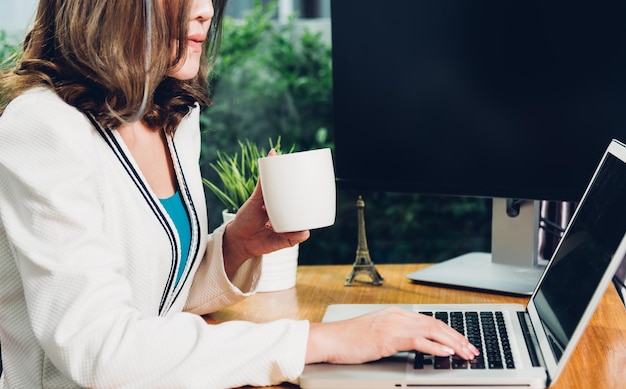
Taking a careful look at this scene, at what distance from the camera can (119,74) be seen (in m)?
1.11

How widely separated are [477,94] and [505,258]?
314 mm

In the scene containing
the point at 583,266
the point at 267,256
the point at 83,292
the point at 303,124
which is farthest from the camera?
the point at 303,124

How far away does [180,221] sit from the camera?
128cm

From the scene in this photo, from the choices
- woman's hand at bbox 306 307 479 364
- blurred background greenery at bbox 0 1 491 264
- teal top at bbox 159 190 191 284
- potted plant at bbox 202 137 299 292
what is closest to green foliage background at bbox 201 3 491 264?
blurred background greenery at bbox 0 1 491 264

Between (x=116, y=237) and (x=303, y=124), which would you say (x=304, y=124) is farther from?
(x=116, y=237)

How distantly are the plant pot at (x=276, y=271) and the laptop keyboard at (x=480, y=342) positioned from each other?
349 millimetres

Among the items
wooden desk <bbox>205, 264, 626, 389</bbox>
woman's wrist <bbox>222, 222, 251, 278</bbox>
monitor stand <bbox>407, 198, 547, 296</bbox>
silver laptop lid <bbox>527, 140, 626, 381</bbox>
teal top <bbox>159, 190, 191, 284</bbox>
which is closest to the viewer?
silver laptop lid <bbox>527, 140, 626, 381</bbox>

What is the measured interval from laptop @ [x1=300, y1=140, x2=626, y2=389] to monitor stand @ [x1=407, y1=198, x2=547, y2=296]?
0.27m

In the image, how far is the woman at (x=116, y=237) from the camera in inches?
37.4

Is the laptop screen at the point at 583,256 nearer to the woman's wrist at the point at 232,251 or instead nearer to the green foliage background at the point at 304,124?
the woman's wrist at the point at 232,251

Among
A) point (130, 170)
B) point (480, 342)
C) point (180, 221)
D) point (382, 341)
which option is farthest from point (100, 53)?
point (480, 342)

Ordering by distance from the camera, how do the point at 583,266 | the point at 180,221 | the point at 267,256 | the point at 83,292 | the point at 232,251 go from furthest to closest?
the point at 267,256 → the point at 232,251 → the point at 180,221 → the point at 583,266 → the point at 83,292

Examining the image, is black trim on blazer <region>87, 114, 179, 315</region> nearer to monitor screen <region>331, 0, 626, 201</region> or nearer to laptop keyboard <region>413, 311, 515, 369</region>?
laptop keyboard <region>413, 311, 515, 369</region>

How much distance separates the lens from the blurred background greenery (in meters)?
3.01
